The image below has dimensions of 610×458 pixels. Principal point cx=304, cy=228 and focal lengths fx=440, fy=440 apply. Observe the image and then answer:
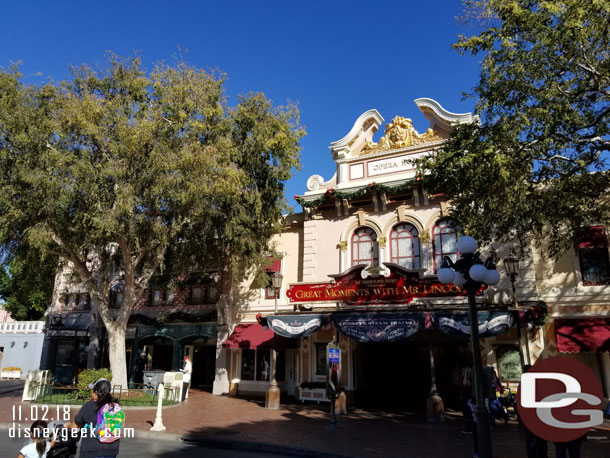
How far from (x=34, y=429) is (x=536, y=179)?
13.0 meters

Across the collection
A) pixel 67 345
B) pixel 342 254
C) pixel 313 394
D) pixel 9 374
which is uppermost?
pixel 342 254

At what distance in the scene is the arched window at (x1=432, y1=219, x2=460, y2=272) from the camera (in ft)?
56.1

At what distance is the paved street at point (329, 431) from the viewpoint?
369 inches

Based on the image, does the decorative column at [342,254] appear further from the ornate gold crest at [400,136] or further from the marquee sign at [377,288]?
the ornate gold crest at [400,136]

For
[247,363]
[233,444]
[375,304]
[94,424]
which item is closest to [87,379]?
[247,363]

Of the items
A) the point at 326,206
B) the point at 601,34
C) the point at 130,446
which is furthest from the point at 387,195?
the point at 130,446

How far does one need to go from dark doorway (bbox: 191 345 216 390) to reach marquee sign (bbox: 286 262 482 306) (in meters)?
8.51

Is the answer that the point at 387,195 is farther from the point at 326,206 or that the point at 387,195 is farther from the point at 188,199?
the point at 188,199

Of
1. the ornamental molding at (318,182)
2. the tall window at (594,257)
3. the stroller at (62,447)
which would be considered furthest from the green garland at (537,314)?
the stroller at (62,447)

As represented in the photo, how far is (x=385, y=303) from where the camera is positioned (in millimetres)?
16125

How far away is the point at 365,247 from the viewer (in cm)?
1880

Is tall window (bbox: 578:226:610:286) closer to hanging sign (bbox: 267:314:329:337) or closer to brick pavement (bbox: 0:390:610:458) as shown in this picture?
brick pavement (bbox: 0:390:610:458)

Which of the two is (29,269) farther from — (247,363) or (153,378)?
(247,363)

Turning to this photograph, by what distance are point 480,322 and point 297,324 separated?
20.2ft
